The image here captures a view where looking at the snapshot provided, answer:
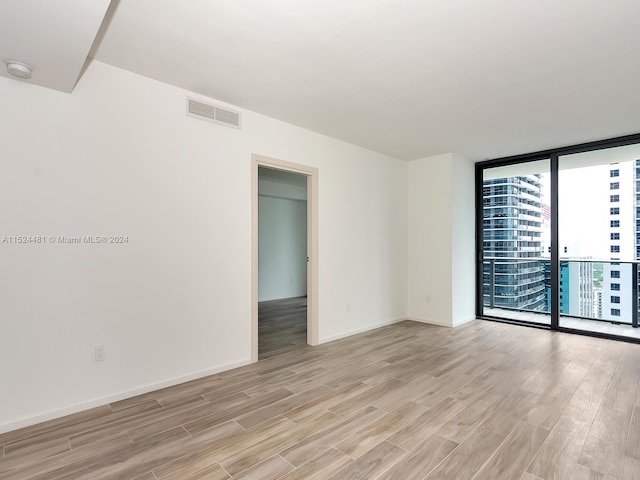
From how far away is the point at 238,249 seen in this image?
3504mm

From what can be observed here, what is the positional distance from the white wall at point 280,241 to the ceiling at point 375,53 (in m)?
4.03

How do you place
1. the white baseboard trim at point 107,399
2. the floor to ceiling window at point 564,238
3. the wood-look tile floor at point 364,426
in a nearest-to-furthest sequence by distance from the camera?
the wood-look tile floor at point 364,426 < the white baseboard trim at point 107,399 < the floor to ceiling window at point 564,238

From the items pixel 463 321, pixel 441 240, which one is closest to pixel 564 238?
pixel 441 240

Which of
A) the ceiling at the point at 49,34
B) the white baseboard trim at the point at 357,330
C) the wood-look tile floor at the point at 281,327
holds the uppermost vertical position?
the ceiling at the point at 49,34

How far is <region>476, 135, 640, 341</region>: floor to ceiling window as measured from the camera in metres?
4.57

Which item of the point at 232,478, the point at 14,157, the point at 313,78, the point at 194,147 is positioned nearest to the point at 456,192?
the point at 313,78

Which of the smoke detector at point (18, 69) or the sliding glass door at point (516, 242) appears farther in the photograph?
the sliding glass door at point (516, 242)

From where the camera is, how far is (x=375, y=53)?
2.50 metres

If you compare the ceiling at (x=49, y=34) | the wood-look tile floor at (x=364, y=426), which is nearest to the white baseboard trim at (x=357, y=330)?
the wood-look tile floor at (x=364, y=426)

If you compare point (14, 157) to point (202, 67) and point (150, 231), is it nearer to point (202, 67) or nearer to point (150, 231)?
point (150, 231)

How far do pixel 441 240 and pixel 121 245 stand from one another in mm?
4546

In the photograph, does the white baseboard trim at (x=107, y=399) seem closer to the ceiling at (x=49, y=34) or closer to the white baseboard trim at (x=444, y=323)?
the ceiling at (x=49, y=34)

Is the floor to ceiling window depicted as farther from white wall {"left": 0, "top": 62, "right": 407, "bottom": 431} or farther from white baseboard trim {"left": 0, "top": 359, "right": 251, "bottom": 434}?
white baseboard trim {"left": 0, "top": 359, "right": 251, "bottom": 434}

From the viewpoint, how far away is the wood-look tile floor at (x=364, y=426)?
1.89m
